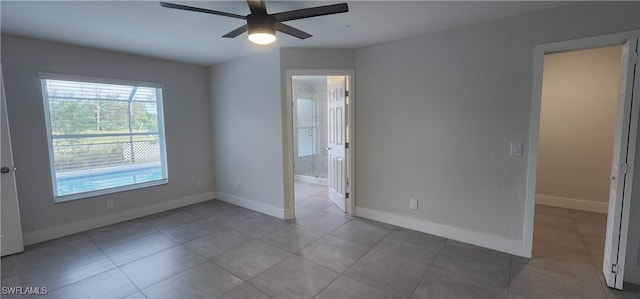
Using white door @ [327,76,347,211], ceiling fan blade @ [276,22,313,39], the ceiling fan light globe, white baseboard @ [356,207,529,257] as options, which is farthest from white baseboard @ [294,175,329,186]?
the ceiling fan light globe

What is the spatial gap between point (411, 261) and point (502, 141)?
1.54 metres

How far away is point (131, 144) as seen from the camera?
4.05 metres

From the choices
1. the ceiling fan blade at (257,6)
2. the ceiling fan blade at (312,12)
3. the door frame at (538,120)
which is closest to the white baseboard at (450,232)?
the door frame at (538,120)

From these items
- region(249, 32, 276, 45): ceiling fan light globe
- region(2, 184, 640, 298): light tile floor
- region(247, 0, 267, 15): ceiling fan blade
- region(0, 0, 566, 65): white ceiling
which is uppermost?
region(0, 0, 566, 65): white ceiling

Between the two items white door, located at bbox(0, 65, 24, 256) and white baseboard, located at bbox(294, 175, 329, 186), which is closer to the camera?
white door, located at bbox(0, 65, 24, 256)

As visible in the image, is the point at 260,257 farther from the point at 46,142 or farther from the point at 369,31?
the point at 46,142

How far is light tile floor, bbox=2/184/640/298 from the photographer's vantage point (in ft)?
7.39

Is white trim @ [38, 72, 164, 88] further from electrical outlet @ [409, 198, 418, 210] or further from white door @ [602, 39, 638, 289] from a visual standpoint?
white door @ [602, 39, 638, 289]

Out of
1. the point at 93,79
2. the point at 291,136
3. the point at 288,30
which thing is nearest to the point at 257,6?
the point at 288,30

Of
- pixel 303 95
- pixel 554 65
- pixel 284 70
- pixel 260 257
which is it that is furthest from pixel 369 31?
pixel 303 95

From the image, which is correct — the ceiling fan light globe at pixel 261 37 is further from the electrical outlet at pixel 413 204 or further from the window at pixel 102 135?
the window at pixel 102 135

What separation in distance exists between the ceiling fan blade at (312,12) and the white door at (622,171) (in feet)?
7.51

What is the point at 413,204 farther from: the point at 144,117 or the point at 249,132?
the point at 144,117

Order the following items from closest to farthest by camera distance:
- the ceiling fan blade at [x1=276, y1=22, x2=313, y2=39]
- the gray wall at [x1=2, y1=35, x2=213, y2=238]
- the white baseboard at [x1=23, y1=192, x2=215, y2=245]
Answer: the ceiling fan blade at [x1=276, y1=22, x2=313, y2=39]
the gray wall at [x1=2, y1=35, x2=213, y2=238]
the white baseboard at [x1=23, y1=192, x2=215, y2=245]
